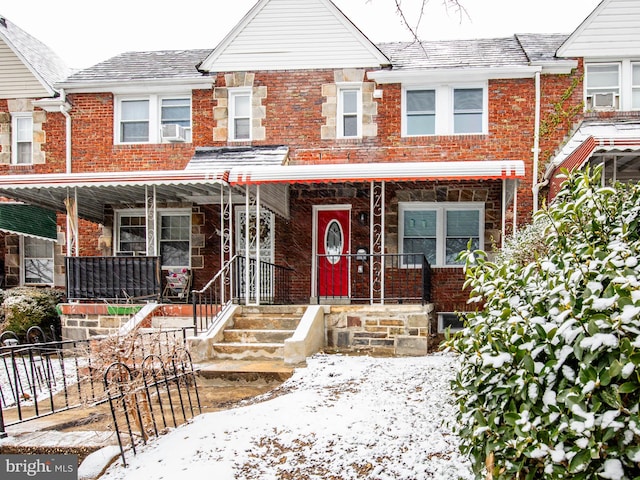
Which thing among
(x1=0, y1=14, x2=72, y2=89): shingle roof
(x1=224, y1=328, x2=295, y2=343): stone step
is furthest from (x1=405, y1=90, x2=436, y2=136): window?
(x1=0, y1=14, x2=72, y2=89): shingle roof

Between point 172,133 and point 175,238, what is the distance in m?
2.59

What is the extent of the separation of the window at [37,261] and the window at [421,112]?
9837 millimetres

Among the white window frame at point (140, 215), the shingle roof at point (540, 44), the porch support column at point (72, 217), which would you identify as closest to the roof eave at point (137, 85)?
the white window frame at point (140, 215)

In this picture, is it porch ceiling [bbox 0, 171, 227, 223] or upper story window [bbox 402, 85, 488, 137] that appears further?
upper story window [bbox 402, 85, 488, 137]

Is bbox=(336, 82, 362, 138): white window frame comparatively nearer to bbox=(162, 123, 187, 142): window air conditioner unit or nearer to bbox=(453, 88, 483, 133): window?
bbox=(453, 88, 483, 133): window

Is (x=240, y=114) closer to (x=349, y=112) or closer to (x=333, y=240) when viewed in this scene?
(x=349, y=112)

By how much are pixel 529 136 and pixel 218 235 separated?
764 centimetres

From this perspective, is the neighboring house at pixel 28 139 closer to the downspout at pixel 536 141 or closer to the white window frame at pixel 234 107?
the white window frame at pixel 234 107

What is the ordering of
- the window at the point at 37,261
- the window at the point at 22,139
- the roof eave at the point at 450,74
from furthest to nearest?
the window at the point at 37,261 < the window at the point at 22,139 < the roof eave at the point at 450,74

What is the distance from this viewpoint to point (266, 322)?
10.9m

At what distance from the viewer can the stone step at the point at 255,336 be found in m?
10.4

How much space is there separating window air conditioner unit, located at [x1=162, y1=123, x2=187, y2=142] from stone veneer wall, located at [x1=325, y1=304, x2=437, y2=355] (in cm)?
653

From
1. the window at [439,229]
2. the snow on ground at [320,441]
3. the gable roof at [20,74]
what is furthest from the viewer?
the gable roof at [20,74]

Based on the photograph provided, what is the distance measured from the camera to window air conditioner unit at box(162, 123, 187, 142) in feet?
48.7
